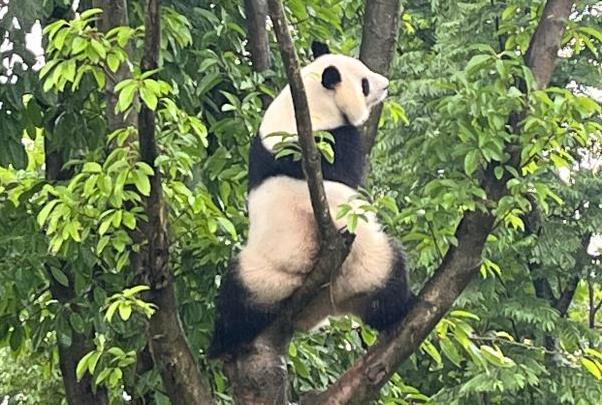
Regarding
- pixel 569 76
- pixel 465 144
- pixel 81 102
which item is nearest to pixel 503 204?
pixel 465 144

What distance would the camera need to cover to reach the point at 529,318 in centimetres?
1130

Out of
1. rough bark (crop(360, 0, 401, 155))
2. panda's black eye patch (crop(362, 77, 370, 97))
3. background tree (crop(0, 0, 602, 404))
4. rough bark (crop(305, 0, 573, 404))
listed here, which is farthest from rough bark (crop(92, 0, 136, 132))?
rough bark (crop(305, 0, 573, 404))

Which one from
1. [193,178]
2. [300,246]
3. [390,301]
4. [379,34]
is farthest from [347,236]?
[379,34]

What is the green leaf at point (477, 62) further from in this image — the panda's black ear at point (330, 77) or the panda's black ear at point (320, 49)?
the panda's black ear at point (320, 49)

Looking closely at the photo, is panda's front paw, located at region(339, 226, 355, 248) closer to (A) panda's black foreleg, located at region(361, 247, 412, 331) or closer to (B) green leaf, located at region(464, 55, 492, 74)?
(A) panda's black foreleg, located at region(361, 247, 412, 331)

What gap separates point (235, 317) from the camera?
446 cm

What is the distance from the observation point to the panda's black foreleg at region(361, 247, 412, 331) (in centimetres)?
437

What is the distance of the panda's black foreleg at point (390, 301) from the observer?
437 cm

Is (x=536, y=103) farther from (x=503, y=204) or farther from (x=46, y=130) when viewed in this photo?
(x=46, y=130)

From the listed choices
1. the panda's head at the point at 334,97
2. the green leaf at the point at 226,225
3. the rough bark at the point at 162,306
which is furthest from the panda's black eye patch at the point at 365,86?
the rough bark at the point at 162,306

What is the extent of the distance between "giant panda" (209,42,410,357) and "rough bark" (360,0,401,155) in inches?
15.8

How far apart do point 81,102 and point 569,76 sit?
6.93m

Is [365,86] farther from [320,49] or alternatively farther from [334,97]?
[320,49]

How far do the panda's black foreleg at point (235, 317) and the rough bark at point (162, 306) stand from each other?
31 cm
